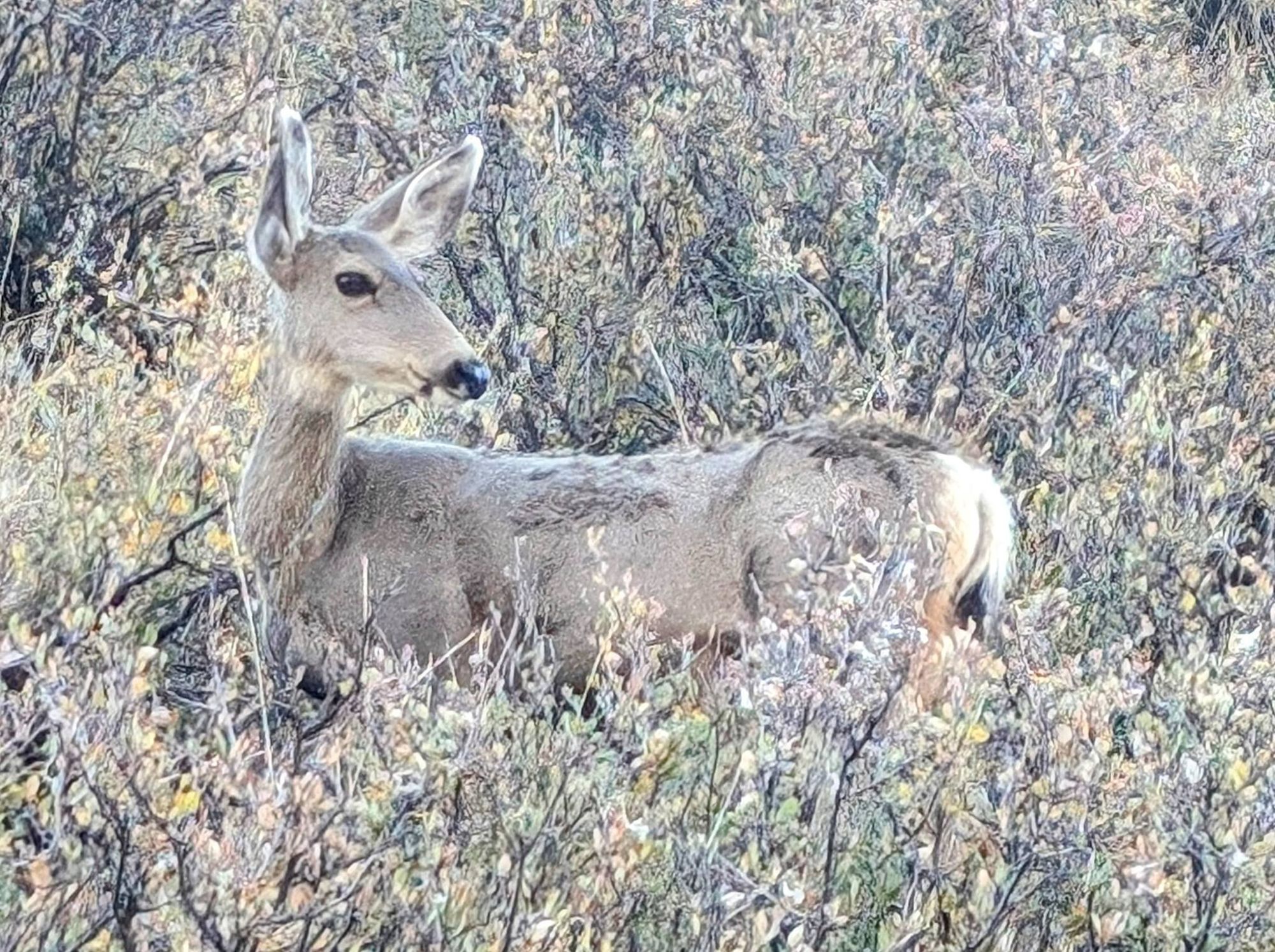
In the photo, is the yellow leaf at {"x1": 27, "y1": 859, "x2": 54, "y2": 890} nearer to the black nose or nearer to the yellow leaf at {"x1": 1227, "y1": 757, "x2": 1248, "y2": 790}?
the yellow leaf at {"x1": 1227, "y1": 757, "x2": 1248, "y2": 790}

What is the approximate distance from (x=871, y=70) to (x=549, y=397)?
235 centimetres

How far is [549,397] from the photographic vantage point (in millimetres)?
7016

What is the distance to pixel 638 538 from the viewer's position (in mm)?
5359

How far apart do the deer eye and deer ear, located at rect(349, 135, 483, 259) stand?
38cm

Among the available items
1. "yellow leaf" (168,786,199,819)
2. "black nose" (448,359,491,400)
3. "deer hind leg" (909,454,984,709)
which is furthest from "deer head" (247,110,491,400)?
"yellow leaf" (168,786,199,819)

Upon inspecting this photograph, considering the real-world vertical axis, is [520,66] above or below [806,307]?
above

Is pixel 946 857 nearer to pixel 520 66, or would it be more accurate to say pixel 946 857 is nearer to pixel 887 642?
pixel 887 642

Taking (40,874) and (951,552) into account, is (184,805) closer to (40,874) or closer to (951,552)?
(40,874)

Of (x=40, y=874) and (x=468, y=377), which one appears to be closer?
(x=40, y=874)

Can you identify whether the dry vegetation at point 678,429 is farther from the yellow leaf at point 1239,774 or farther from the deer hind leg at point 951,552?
the deer hind leg at point 951,552

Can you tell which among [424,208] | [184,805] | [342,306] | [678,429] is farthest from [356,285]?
[184,805]

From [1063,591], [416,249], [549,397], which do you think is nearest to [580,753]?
[1063,591]

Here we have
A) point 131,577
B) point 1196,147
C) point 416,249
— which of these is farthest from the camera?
point 1196,147

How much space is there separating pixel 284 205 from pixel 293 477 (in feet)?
2.25
